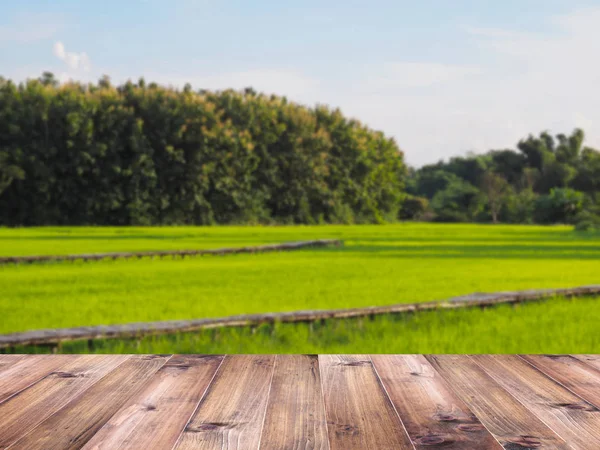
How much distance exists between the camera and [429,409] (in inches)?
79.1

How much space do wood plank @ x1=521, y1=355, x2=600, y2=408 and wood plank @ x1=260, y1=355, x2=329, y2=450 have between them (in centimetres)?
81

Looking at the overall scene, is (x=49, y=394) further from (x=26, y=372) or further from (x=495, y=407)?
(x=495, y=407)

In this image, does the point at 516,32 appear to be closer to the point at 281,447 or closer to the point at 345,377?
the point at 345,377

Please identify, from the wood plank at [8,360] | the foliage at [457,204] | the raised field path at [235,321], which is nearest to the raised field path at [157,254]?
the raised field path at [235,321]

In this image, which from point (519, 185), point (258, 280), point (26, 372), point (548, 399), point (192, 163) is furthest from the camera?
point (519, 185)

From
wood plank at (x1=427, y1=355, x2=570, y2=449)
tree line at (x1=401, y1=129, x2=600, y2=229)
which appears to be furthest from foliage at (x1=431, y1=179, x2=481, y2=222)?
wood plank at (x1=427, y1=355, x2=570, y2=449)

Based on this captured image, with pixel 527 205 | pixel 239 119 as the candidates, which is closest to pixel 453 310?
pixel 239 119

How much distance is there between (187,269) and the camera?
407 inches

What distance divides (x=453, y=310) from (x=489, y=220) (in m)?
34.5

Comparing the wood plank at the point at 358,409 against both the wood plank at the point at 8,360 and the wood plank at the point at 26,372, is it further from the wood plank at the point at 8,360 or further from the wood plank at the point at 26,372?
the wood plank at the point at 8,360

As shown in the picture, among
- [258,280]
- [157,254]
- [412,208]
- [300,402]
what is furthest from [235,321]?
[412,208]

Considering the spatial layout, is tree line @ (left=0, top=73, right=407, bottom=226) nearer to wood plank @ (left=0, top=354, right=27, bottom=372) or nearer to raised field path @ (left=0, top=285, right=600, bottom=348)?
raised field path @ (left=0, top=285, right=600, bottom=348)

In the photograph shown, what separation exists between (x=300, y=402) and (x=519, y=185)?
41994 mm

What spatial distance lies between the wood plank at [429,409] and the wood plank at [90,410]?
790mm
